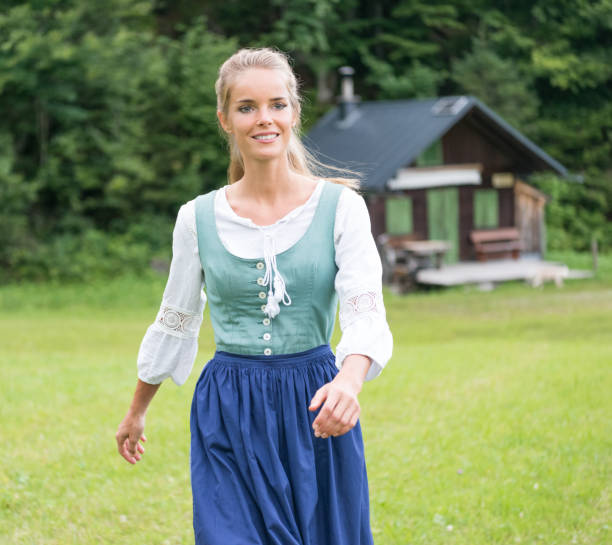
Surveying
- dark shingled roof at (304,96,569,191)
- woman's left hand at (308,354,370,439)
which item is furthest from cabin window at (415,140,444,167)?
woman's left hand at (308,354,370,439)

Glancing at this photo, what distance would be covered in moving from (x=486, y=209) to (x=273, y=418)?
20507 millimetres

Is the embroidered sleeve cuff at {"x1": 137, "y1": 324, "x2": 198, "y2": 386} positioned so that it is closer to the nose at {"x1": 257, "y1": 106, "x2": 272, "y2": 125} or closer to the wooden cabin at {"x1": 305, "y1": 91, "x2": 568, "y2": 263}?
the nose at {"x1": 257, "y1": 106, "x2": 272, "y2": 125}

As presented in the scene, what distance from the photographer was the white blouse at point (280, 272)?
248cm

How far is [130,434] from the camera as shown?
2924 mm

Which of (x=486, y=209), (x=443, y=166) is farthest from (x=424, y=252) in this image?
(x=486, y=209)

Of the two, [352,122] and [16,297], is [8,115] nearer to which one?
[16,297]

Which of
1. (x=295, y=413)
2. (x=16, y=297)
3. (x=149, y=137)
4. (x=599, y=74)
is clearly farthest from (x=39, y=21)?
(x=295, y=413)

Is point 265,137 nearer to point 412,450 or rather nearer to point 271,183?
point 271,183

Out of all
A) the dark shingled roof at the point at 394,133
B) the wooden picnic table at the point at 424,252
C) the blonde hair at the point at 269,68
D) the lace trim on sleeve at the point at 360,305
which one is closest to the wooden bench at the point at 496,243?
the wooden picnic table at the point at 424,252

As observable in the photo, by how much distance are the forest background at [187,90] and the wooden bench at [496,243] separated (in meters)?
5.87

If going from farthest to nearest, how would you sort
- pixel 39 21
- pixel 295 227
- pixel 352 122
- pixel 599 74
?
1. pixel 599 74
2. pixel 352 122
3. pixel 39 21
4. pixel 295 227

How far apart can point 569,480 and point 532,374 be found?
9.80 ft

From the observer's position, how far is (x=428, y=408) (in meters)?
7.02

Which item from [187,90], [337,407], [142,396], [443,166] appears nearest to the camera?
[337,407]
